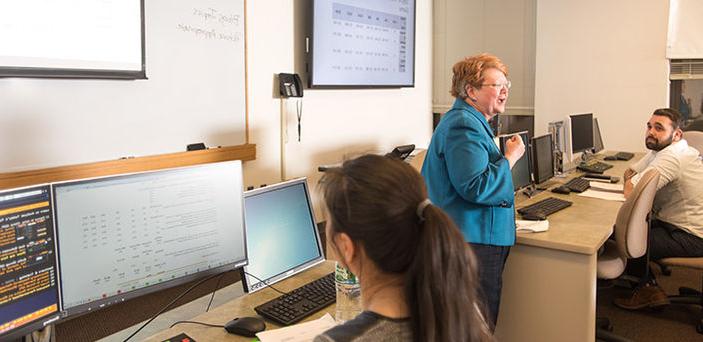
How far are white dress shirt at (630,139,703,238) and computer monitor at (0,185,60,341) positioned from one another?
2.91 metres

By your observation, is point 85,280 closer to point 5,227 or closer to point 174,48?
point 5,227

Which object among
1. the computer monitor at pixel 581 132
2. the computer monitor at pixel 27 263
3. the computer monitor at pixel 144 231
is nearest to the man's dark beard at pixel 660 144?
the computer monitor at pixel 581 132

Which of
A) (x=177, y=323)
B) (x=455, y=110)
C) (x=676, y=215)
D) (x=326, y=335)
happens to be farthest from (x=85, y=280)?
(x=676, y=215)

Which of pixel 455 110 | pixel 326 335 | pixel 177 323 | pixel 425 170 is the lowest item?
pixel 177 323

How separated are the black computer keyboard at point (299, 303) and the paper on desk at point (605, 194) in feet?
7.08

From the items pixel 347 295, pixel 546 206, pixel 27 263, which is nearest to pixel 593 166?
pixel 546 206

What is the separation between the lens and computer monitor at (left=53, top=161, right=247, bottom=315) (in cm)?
123

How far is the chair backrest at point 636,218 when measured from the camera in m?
2.70

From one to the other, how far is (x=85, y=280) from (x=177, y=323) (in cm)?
37

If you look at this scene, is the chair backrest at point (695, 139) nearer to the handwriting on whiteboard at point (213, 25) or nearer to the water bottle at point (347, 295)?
the handwriting on whiteboard at point (213, 25)

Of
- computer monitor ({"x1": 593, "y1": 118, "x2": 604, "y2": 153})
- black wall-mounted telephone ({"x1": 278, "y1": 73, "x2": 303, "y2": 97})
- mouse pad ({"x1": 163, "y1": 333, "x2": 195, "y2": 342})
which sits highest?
black wall-mounted telephone ({"x1": 278, "y1": 73, "x2": 303, "y2": 97})

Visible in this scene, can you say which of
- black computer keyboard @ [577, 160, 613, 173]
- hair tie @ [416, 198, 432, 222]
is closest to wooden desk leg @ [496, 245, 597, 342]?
hair tie @ [416, 198, 432, 222]

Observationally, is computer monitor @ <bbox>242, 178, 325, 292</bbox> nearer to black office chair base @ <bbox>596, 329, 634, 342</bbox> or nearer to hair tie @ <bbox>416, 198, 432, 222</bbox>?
hair tie @ <bbox>416, 198, 432, 222</bbox>

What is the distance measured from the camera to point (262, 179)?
2.95 m
